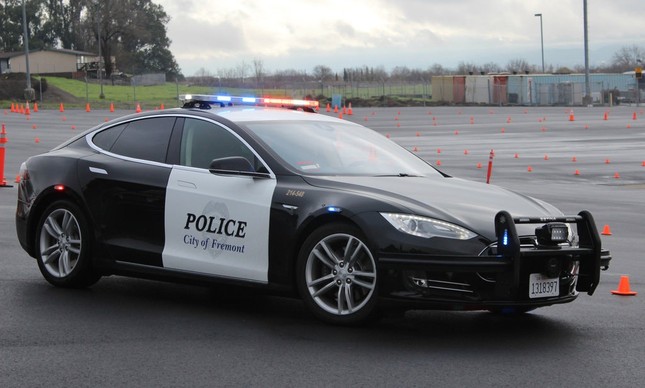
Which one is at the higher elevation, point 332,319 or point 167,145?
point 167,145

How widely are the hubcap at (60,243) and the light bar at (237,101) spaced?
1.38m

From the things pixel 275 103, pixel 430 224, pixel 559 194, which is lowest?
pixel 559 194

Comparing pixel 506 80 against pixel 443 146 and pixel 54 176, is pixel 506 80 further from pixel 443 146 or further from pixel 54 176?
pixel 54 176

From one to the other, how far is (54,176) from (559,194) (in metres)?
12.7

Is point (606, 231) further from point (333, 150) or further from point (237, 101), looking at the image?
point (333, 150)

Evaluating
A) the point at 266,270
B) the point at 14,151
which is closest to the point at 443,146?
the point at 14,151

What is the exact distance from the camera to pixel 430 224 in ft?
22.5

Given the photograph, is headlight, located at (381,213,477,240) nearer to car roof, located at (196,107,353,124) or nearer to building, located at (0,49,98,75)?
car roof, located at (196,107,353,124)

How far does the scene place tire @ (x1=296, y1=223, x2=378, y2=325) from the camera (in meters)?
7.02

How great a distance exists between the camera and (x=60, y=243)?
8.66 m

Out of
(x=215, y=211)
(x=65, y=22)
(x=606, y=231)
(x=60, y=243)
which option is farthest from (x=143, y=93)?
(x=215, y=211)

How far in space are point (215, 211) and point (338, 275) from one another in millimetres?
1206

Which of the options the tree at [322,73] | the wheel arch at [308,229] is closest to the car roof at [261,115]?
the wheel arch at [308,229]

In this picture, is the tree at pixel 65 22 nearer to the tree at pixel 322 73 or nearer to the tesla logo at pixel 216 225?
the tree at pixel 322 73
